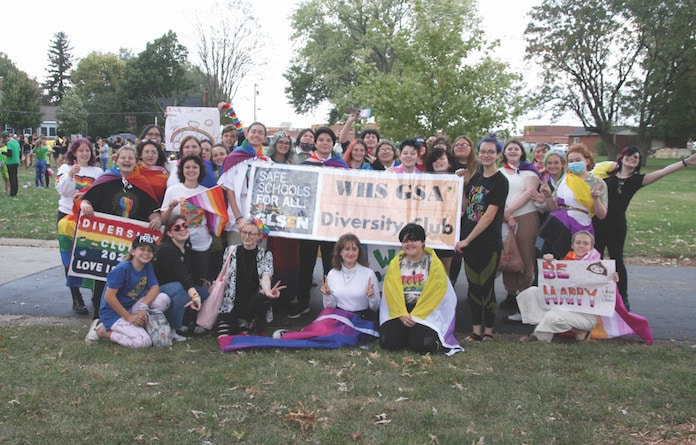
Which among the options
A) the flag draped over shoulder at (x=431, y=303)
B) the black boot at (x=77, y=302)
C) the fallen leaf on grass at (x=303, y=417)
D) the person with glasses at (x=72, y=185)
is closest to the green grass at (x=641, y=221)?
the black boot at (x=77, y=302)

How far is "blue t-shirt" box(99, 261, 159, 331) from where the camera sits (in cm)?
554

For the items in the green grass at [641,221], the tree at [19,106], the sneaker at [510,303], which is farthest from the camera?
the tree at [19,106]

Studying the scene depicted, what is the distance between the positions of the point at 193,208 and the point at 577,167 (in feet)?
13.4

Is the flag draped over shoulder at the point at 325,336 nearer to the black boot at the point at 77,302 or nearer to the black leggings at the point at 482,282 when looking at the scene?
the black leggings at the point at 482,282

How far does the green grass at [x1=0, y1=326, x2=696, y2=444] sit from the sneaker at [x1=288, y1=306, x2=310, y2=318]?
1395mm

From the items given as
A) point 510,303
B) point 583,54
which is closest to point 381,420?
point 510,303

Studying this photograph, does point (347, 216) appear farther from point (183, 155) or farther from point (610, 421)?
point (610, 421)

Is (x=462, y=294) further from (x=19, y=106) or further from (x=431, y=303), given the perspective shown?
(x=19, y=106)

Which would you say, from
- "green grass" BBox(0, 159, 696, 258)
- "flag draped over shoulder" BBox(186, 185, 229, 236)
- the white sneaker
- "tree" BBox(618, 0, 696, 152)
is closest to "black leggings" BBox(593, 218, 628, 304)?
"green grass" BBox(0, 159, 696, 258)

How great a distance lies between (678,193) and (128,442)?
950 inches

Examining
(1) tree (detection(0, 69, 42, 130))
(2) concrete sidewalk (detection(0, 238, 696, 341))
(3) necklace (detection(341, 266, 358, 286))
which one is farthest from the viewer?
(1) tree (detection(0, 69, 42, 130))

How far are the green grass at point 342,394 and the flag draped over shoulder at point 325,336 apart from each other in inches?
4.5

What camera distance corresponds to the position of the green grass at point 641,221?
10.7 m

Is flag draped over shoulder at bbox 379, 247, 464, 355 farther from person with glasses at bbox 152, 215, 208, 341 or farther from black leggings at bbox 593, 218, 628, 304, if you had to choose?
black leggings at bbox 593, 218, 628, 304
